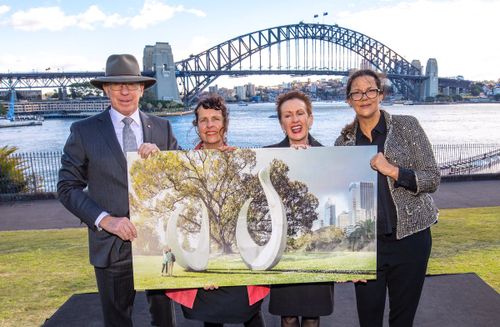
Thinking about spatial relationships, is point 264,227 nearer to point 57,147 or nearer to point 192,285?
point 192,285

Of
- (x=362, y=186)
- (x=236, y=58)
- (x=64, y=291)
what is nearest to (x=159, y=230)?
(x=362, y=186)

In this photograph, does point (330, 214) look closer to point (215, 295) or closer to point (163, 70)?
point (215, 295)

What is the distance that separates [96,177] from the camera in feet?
7.23

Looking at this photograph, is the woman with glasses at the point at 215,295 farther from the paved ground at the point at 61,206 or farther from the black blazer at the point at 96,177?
the paved ground at the point at 61,206

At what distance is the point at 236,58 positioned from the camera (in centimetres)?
6831

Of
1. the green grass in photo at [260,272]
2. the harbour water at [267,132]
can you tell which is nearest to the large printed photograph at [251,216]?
the green grass in photo at [260,272]

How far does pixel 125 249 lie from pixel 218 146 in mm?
677

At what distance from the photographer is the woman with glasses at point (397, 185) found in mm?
2162

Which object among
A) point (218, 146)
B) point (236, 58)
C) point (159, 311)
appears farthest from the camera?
point (236, 58)

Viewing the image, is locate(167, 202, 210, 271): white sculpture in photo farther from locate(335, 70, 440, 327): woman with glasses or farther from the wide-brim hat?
locate(335, 70, 440, 327): woman with glasses

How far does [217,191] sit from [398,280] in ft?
3.26

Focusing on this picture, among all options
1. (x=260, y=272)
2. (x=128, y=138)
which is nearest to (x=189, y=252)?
(x=260, y=272)

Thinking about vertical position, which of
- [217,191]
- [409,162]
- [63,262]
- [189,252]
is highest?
[409,162]

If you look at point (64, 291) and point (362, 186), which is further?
point (64, 291)
